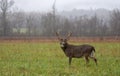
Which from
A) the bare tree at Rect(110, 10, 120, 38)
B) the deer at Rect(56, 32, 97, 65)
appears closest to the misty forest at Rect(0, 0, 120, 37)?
the bare tree at Rect(110, 10, 120, 38)

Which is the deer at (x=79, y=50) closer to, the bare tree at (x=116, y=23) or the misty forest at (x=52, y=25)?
the misty forest at (x=52, y=25)

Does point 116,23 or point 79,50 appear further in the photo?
point 116,23

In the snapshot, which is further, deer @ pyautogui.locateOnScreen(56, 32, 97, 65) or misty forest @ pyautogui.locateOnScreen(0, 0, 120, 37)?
misty forest @ pyautogui.locateOnScreen(0, 0, 120, 37)

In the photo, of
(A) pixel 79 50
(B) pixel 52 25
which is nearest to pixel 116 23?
(B) pixel 52 25

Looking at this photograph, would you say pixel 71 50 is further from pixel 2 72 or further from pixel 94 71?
pixel 2 72

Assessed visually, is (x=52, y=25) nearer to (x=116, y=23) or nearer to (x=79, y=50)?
(x=116, y=23)

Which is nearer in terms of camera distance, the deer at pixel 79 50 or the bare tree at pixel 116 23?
the deer at pixel 79 50

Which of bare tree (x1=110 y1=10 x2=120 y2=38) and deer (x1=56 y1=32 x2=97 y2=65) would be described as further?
bare tree (x1=110 y1=10 x2=120 y2=38)

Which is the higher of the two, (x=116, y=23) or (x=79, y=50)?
(x=116, y=23)

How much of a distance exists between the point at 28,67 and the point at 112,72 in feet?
13.2

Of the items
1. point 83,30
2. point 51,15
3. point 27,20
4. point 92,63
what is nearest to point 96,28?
point 83,30

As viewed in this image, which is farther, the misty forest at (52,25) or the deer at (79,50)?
the misty forest at (52,25)

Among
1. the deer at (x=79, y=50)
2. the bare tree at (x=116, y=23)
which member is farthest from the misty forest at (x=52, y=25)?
the deer at (x=79, y=50)

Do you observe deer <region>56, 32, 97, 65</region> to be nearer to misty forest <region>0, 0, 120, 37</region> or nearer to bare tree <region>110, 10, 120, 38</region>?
misty forest <region>0, 0, 120, 37</region>
